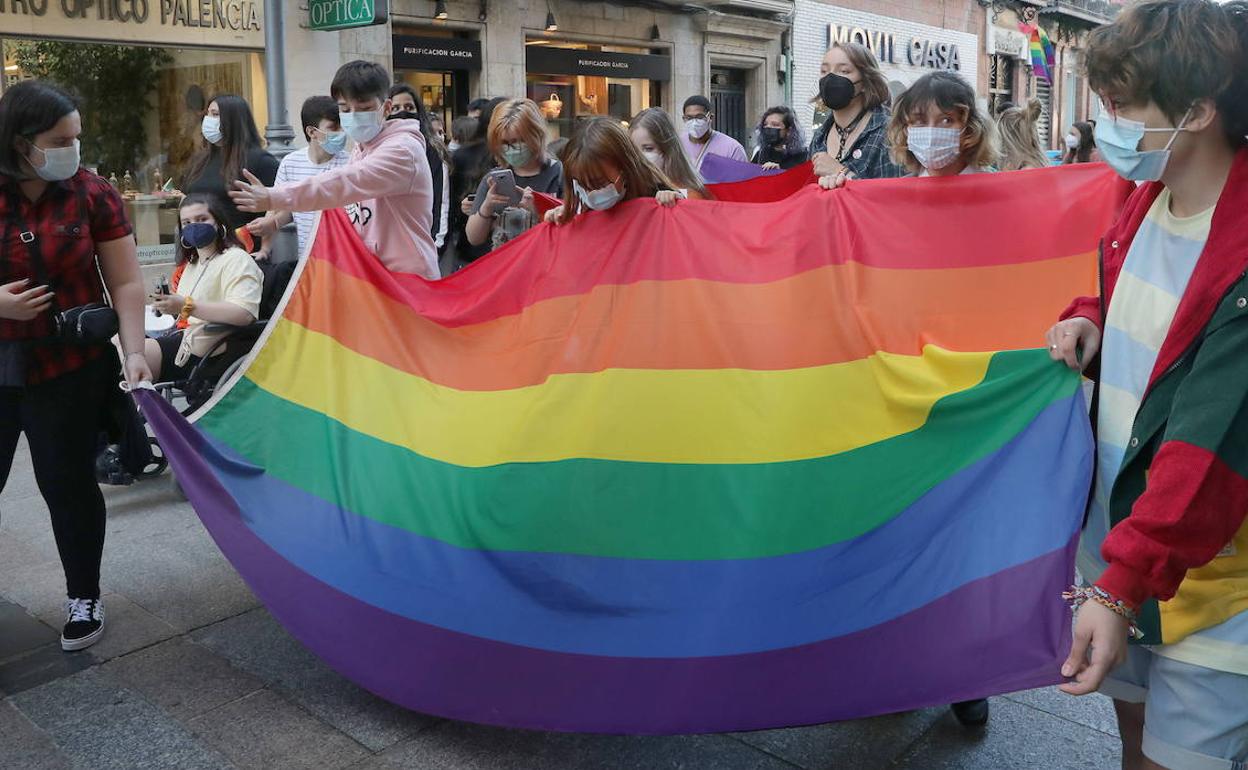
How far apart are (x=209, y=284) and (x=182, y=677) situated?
2.15 m

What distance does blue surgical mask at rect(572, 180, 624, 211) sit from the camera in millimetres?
Answer: 3670

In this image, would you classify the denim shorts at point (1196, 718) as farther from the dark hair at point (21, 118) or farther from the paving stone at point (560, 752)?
the dark hair at point (21, 118)

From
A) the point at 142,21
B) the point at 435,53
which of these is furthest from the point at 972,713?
the point at 435,53

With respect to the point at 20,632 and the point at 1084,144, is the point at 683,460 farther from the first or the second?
the point at 1084,144

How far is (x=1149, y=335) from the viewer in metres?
1.91

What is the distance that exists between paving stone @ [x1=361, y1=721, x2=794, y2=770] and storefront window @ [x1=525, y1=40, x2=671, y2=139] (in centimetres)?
1248

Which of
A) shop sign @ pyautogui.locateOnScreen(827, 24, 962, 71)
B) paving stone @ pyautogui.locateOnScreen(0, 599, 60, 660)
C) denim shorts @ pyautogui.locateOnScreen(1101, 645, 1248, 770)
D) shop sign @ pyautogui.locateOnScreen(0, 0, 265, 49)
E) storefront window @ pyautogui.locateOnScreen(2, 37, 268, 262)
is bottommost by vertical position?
paving stone @ pyautogui.locateOnScreen(0, 599, 60, 660)

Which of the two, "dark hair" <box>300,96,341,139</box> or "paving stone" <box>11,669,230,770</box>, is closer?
"paving stone" <box>11,669,230,770</box>

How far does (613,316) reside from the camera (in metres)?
3.39

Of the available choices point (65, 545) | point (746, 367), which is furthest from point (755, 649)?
point (65, 545)

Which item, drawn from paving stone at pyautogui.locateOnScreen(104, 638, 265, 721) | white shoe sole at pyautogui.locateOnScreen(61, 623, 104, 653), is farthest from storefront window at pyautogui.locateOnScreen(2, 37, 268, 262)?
paving stone at pyautogui.locateOnScreen(104, 638, 265, 721)

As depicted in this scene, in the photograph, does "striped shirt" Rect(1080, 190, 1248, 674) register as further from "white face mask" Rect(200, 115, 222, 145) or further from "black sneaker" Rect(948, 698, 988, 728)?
"white face mask" Rect(200, 115, 222, 145)

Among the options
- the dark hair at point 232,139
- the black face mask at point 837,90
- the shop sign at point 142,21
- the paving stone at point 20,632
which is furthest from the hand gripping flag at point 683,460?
the shop sign at point 142,21

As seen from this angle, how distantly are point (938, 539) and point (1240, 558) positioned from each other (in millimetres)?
823
